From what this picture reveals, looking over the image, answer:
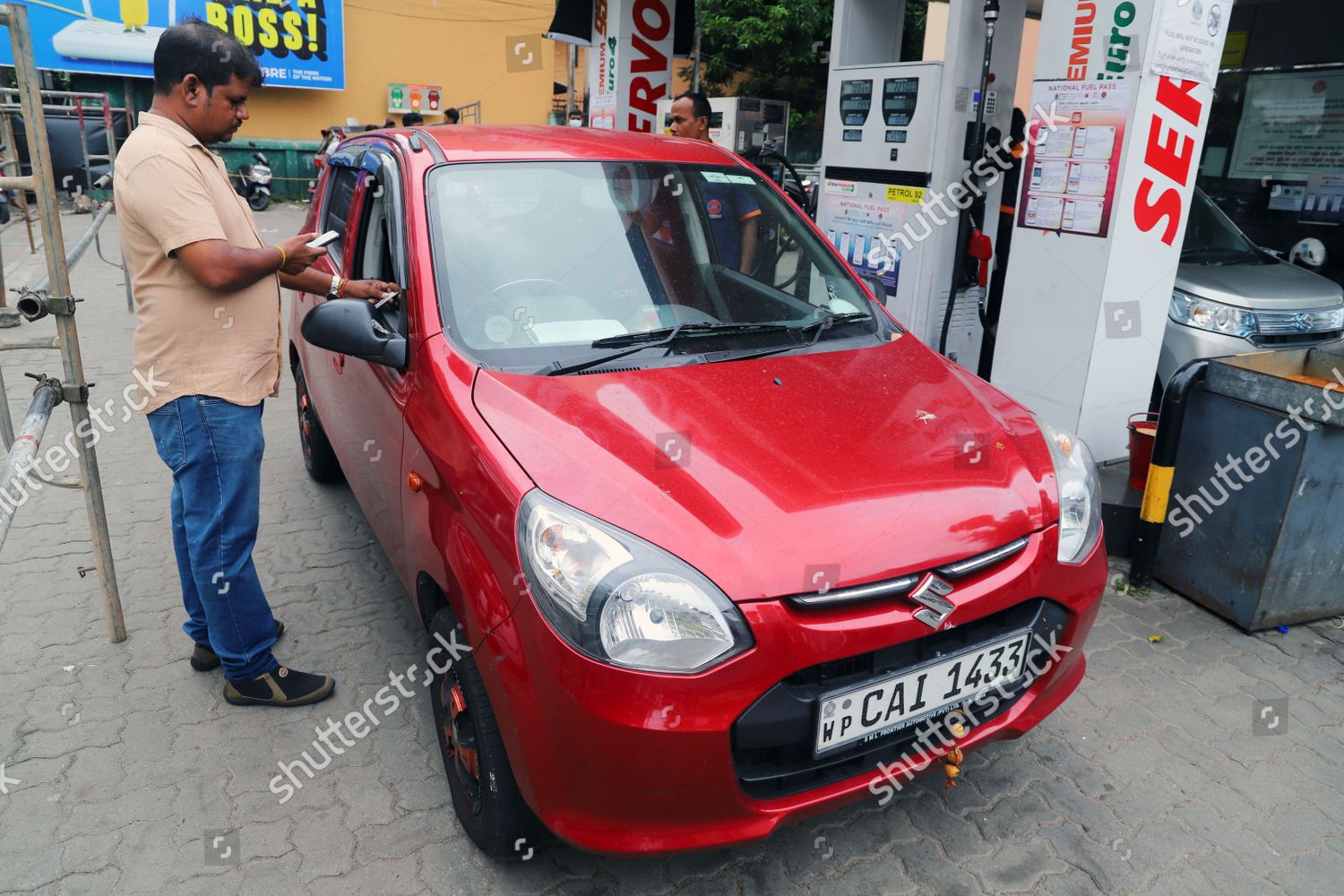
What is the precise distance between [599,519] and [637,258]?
48.9 inches

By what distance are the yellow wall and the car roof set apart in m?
19.5

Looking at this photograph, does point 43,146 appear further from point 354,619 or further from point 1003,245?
point 1003,245

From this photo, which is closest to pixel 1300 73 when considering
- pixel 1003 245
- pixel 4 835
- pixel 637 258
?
pixel 1003 245

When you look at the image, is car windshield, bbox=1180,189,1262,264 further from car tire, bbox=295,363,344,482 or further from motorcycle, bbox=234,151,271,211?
motorcycle, bbox=234,151,271,211

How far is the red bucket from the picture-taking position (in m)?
4.09

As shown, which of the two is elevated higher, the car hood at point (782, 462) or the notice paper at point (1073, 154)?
the notice paper at point (1073, 154)

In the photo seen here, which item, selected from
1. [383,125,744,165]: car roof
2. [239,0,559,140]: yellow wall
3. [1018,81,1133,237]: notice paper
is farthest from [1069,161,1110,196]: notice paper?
[239,0,559,140]: yellow wall

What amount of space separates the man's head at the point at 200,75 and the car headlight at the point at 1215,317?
505 cm

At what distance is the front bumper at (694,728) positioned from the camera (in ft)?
5.98

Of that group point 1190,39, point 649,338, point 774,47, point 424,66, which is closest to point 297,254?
point 649,338

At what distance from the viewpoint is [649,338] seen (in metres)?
2.69

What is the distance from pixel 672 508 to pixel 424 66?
23226 millimetres

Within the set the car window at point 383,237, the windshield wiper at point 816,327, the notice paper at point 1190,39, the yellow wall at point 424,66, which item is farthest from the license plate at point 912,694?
the yellow wall at point 424,66

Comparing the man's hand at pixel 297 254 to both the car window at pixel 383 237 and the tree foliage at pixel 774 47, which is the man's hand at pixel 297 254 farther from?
the tree foliage at pixel 774 47
